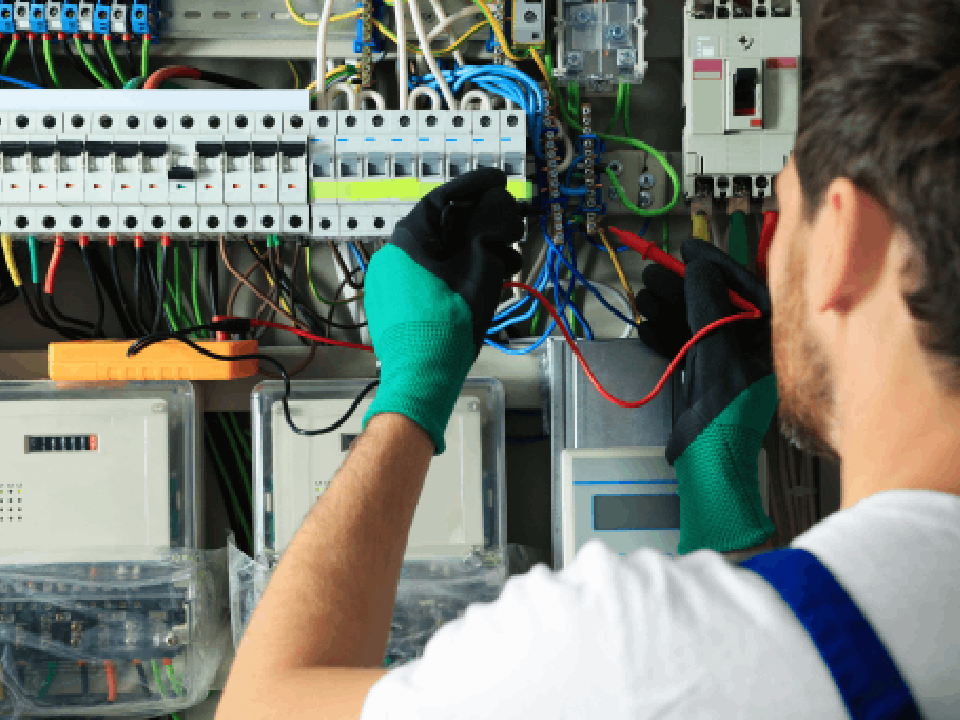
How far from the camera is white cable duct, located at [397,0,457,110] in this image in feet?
4.61

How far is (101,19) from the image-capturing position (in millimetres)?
1438

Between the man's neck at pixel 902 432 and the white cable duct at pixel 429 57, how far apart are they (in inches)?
39.9

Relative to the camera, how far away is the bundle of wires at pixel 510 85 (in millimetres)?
1434

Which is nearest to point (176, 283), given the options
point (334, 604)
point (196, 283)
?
point (196, 283)

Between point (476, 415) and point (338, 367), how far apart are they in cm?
33

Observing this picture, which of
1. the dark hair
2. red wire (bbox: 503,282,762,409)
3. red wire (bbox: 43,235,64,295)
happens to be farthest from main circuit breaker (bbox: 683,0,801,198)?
red wire (bbox: 43,235,64,295)

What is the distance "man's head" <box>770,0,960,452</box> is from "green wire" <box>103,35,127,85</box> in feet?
4.38

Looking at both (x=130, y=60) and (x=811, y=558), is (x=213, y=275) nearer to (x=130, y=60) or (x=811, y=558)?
(x=130, y=60)

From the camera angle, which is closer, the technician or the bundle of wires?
the technician

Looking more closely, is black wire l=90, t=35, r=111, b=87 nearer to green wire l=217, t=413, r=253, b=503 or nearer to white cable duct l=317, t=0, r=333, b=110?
white cable duct l=317, t=0, r=333, b=110

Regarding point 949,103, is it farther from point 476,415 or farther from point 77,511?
point 77,511

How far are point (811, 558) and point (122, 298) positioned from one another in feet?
4.68

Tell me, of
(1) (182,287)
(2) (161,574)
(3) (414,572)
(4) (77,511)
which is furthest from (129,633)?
(1) (182,287)

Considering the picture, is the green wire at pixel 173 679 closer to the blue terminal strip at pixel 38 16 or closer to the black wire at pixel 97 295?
the black wire at pixel 97 295
